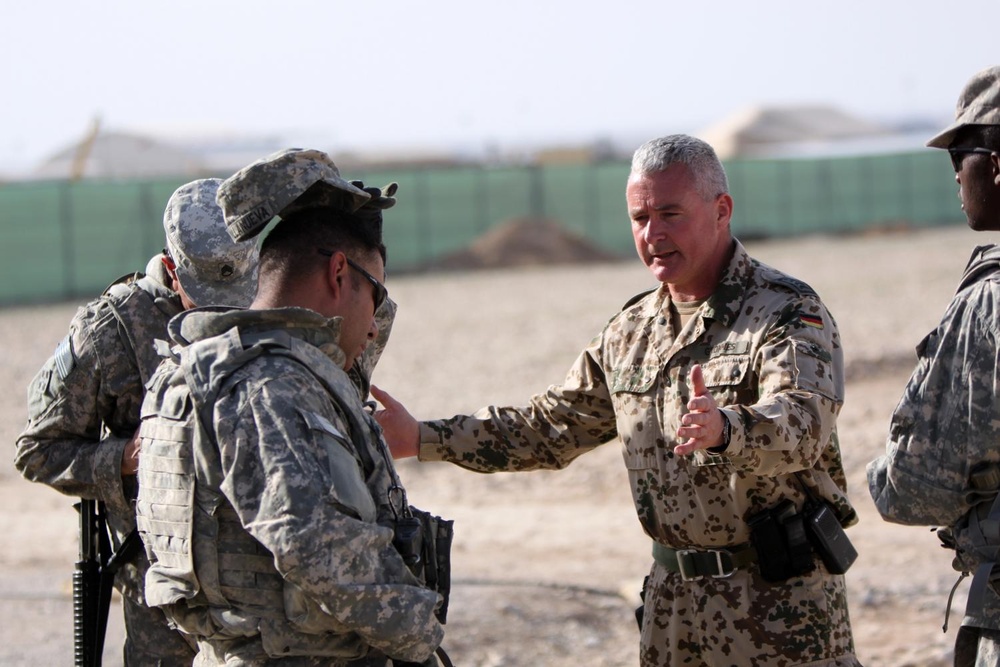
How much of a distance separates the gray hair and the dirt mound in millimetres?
29324

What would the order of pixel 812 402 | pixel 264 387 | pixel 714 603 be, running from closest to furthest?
pixel 264 387
pixel 812 402
pixel 714 603

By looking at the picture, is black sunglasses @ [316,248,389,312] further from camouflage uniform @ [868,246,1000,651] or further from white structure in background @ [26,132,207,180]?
white structure in background @ [26,132,207,180]

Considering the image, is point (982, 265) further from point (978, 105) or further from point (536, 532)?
point (536, 532)

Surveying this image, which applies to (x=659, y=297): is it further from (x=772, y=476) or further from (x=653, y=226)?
(x=772, y=476)

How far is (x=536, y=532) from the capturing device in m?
8.90

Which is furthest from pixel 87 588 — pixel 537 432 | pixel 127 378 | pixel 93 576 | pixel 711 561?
pixel 711 561

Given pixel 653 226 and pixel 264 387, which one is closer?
pixel 264 387

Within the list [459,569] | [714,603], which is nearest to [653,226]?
[714,603]

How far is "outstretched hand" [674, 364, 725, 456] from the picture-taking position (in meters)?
3.27

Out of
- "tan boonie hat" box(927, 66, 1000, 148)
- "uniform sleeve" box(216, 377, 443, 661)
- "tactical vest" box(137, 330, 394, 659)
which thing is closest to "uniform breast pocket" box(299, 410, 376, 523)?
"uniform sleeve" box(216, 377, 443, 661)

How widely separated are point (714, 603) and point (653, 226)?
1096 millimetres

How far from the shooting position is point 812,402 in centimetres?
349

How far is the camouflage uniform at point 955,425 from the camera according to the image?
3094mm

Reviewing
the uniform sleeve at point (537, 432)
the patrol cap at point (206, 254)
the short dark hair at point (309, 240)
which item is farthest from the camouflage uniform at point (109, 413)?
the short dark hair at point (309, 240)
